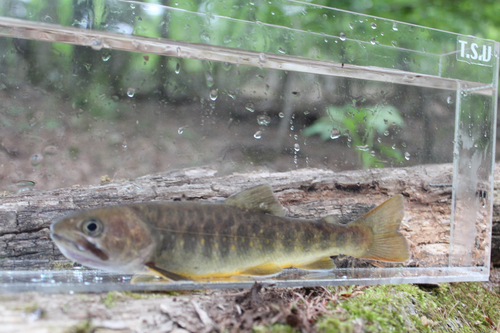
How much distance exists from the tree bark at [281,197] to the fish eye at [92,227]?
699 millimetres

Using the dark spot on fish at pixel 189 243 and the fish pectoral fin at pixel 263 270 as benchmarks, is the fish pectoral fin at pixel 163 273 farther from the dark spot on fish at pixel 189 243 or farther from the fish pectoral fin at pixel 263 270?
the fish pectoral fin at pixel 263 270

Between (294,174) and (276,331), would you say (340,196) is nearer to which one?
(294,174)

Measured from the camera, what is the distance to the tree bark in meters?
2.31

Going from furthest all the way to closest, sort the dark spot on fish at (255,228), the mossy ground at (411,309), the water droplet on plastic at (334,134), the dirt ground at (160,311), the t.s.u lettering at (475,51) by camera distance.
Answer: the t.s.u lettering at (475,51), the water droplet on plastic at (334,134), the dark spot on fish at (255,228), the mossy ground at (411,309), the dirt ground at (160,311)

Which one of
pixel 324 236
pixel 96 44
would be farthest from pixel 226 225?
pixel 96 44

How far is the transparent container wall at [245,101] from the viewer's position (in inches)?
85.8

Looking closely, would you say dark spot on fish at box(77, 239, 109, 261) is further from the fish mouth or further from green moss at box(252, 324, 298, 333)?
green moss at box(252, 324, 298, 333)

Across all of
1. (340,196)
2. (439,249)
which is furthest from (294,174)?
(439,249)

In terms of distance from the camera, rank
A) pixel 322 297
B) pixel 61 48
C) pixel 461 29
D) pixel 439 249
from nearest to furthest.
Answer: pixel 61 48
pixel 322 297
pixel 439 249
pixel 461 29

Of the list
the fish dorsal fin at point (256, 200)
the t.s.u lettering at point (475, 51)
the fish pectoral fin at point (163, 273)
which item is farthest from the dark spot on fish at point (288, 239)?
the t.s.u lettering at point (475, 51)

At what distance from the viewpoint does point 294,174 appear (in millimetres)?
2652

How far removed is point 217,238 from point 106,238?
60cm

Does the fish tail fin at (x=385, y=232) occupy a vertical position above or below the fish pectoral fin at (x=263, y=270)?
above

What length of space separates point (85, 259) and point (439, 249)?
2.71m
